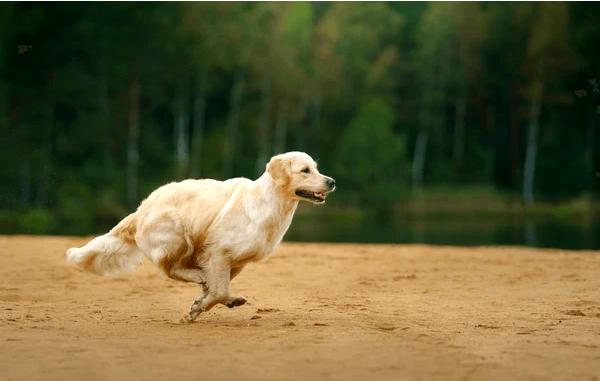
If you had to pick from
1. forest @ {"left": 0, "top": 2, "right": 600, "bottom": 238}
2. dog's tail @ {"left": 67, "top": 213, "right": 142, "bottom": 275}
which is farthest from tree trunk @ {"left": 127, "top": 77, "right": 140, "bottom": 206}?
dog's tail @ {"left": 67, "top": 213, "right": 142, "bottom": 275}

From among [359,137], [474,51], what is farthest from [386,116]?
[474,51]

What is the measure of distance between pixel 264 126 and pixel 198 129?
3.47 meters

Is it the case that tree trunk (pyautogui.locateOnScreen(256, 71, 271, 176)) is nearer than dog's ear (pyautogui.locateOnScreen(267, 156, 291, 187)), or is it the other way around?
dog's ear (pyautogui.locateOnScreen(267, 156, 291, 187))

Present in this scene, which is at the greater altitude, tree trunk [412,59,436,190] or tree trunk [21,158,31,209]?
tree trunk [412,59,436,190]

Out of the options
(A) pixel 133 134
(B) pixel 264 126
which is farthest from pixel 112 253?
(B) pixel 264 126

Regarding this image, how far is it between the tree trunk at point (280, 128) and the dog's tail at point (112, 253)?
37272 mm

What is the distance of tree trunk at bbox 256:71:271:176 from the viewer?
45.1m

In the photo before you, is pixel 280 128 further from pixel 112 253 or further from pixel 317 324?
pixel 317 324

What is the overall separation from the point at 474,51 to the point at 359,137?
1077 cm

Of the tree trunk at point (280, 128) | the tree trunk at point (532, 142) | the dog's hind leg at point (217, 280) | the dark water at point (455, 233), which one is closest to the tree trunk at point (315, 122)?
the tree trunk at point (280, 128)

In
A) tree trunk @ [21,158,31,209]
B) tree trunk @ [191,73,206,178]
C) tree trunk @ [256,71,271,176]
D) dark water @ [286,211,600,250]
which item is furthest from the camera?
tree trunk @ [256,71,271,176]

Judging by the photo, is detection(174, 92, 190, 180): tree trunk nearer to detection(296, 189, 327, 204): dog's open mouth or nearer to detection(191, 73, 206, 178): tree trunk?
detection(191, 73, 206, 178): tree trunk

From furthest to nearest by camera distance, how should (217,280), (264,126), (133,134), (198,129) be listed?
(264,126)
(198,129)
(133,134)
(217,280)

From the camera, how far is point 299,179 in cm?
838
